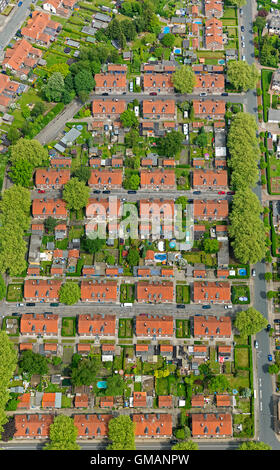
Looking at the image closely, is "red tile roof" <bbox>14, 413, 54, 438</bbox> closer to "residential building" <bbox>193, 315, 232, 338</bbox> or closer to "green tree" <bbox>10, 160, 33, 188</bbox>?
"residential building" <bbox>193, 315, 232, 338</bbox>

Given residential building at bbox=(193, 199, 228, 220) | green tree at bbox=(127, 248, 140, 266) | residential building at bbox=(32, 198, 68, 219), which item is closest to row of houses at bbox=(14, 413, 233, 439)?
green tree at bbox=(127, 248, 140, 266)

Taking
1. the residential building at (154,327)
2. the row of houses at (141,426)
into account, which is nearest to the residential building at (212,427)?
the row of houses at (141,426)

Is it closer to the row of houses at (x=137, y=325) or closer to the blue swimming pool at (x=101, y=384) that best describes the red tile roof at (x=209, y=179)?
the row of houses at (x=137, y=325)

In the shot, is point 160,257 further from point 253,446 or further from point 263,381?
point 253,446

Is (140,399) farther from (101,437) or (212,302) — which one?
(212,302)

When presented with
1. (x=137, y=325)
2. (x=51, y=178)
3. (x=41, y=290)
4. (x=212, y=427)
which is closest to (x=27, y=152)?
(x=51, y=178)

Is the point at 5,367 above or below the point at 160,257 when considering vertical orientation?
below

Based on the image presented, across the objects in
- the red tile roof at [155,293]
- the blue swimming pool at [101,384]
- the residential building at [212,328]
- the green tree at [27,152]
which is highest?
the green tree at [27,152]
